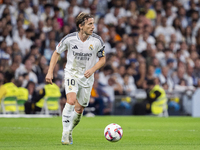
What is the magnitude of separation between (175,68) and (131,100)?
356 cm

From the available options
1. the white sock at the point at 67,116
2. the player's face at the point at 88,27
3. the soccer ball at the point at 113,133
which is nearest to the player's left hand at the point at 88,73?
the white sock at the point at 67,116

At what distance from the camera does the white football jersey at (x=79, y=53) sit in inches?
316

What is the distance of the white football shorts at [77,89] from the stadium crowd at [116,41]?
846 centimetres

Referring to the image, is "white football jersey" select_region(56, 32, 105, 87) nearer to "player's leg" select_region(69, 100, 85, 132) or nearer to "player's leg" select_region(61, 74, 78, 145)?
"player's leg" select_region(61, 74, 78, 145)

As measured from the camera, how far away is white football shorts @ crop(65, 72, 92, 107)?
25.7 feet

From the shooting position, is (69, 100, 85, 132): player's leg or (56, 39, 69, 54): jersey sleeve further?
(69, 100, 85, 132): player's leg

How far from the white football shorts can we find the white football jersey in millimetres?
78

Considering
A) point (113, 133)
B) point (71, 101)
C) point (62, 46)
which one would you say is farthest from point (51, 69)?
point (113, 133)

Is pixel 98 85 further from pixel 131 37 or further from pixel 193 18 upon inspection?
pixel 193 18

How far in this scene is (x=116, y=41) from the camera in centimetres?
1980

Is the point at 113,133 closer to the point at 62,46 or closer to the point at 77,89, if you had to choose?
the point at 77,89

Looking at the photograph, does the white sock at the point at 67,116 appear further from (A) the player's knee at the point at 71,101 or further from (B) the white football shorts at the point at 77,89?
(B) the white football shorts at the point at 77,89

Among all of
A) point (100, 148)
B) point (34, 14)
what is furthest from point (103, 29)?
point (100, 148)

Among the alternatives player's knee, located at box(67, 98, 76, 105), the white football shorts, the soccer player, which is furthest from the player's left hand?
player's knee, located at box(67, 98, 76, 105)
